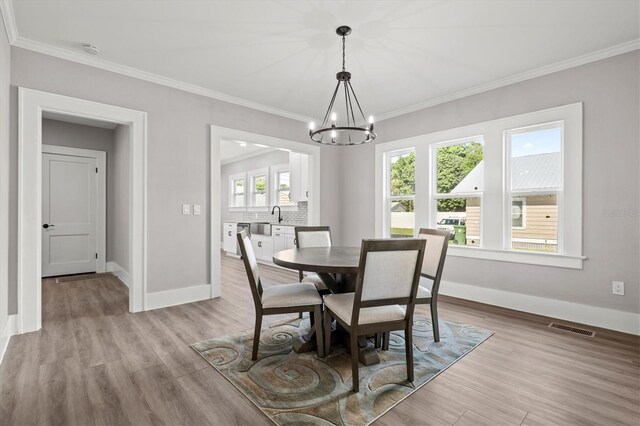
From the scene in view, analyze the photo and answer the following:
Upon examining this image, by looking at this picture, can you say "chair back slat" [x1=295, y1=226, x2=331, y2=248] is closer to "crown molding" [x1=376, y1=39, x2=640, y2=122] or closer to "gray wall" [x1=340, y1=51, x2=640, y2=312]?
"gray wall" [x1=340, y1=51, x2=640, y2=312]

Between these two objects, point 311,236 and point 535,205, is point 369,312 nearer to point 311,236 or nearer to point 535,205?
point 311,236

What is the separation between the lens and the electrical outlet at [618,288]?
2971 mm

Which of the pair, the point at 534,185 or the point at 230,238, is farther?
the point at 230,238

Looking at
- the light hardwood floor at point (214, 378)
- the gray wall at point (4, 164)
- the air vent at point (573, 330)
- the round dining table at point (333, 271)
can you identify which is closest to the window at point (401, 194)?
the light hardwood floor at point (214, 378)

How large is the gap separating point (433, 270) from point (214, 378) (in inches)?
81.2

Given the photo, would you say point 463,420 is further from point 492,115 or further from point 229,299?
point 492,115

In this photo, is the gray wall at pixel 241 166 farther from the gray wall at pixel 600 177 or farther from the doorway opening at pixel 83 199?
the gray wall at pixel 600 177

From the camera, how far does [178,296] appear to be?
3812mm

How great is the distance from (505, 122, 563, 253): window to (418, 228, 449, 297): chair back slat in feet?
4.41

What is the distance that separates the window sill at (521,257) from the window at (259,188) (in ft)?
15.7

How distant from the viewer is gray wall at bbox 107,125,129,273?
479 cm

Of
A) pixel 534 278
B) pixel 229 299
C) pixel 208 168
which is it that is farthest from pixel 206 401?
pixel 534 278

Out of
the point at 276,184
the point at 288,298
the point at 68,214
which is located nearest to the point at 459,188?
the point at 288,298

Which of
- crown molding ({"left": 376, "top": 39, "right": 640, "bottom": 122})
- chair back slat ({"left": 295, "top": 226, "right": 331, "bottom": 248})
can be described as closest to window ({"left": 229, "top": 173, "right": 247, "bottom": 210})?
crown molding ({"left": 376, "top": 39, "right": 640, "bottom": 122})
